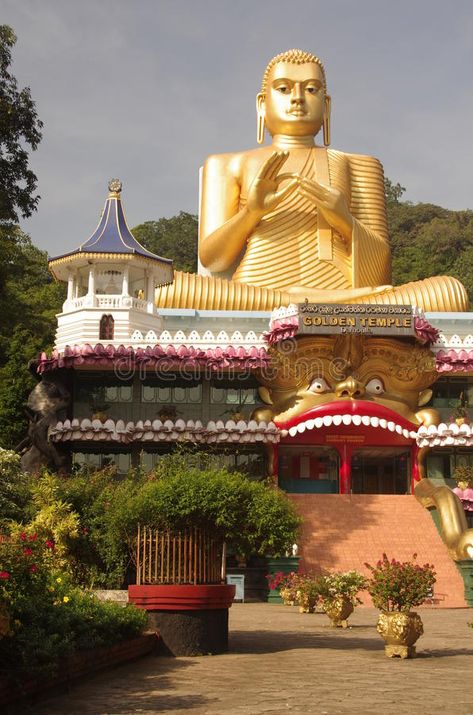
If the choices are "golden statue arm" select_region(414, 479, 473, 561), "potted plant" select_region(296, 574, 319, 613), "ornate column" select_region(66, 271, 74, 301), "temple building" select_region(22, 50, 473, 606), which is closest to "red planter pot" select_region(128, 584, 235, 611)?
"potted plant" select_region(296, 574, 319, 613)

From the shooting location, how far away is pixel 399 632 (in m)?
11.1

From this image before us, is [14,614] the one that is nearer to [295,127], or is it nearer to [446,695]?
[446,695]

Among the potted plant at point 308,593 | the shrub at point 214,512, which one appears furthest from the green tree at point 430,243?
the shrub at point 214,512

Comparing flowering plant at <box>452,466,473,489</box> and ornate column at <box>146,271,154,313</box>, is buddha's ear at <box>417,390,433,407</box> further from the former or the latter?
ornate column at <box>146,271,154,313</box>

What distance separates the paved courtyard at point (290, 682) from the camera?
25.4 feet

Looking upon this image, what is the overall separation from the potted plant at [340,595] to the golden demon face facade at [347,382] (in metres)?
11.2

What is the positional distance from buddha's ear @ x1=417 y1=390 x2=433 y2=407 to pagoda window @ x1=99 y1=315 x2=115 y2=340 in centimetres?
903

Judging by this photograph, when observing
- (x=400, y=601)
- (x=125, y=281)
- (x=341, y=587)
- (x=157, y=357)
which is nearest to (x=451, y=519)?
(x=157, y=357)

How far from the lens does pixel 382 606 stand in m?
11.7

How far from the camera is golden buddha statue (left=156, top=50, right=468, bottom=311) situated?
3025 centimetres

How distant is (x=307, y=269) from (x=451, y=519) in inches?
432

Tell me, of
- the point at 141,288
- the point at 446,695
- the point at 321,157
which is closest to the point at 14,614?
the point at 446,695

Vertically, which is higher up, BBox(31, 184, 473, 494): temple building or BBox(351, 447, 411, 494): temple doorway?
BBox(31, 184, 473, 494): temple building

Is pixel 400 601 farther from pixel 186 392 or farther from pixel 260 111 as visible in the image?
pixel 260 111
